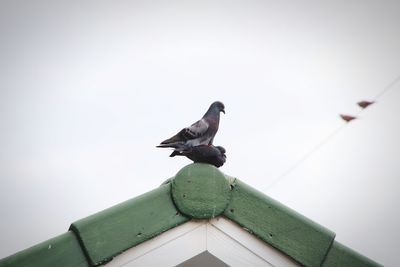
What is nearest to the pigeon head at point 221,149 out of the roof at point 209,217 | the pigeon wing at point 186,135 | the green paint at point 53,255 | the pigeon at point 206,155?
the pigeon at point 206,155

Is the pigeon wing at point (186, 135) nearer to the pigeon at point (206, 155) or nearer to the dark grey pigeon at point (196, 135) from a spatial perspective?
the dark grey pigeon at point (196, 135)

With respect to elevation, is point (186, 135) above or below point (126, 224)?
above

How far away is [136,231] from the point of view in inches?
99.3

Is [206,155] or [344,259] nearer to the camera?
[344,259]

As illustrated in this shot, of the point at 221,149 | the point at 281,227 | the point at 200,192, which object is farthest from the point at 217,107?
the point at 281,227

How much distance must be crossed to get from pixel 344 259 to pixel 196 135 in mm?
1590

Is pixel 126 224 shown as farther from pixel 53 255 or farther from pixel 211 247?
pixel 211 247

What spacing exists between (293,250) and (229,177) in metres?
0.62

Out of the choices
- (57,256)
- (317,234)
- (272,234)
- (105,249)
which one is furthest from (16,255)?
(317,234)

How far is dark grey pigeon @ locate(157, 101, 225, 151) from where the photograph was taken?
11.6 feet

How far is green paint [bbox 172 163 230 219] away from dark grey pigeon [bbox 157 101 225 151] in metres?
0.66

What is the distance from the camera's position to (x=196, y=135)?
3.65 meters

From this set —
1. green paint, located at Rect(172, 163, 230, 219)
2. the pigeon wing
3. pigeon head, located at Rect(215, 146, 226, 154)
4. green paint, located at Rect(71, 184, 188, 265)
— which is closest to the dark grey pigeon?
the pigeon wing

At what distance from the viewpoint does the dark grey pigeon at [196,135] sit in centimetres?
355
